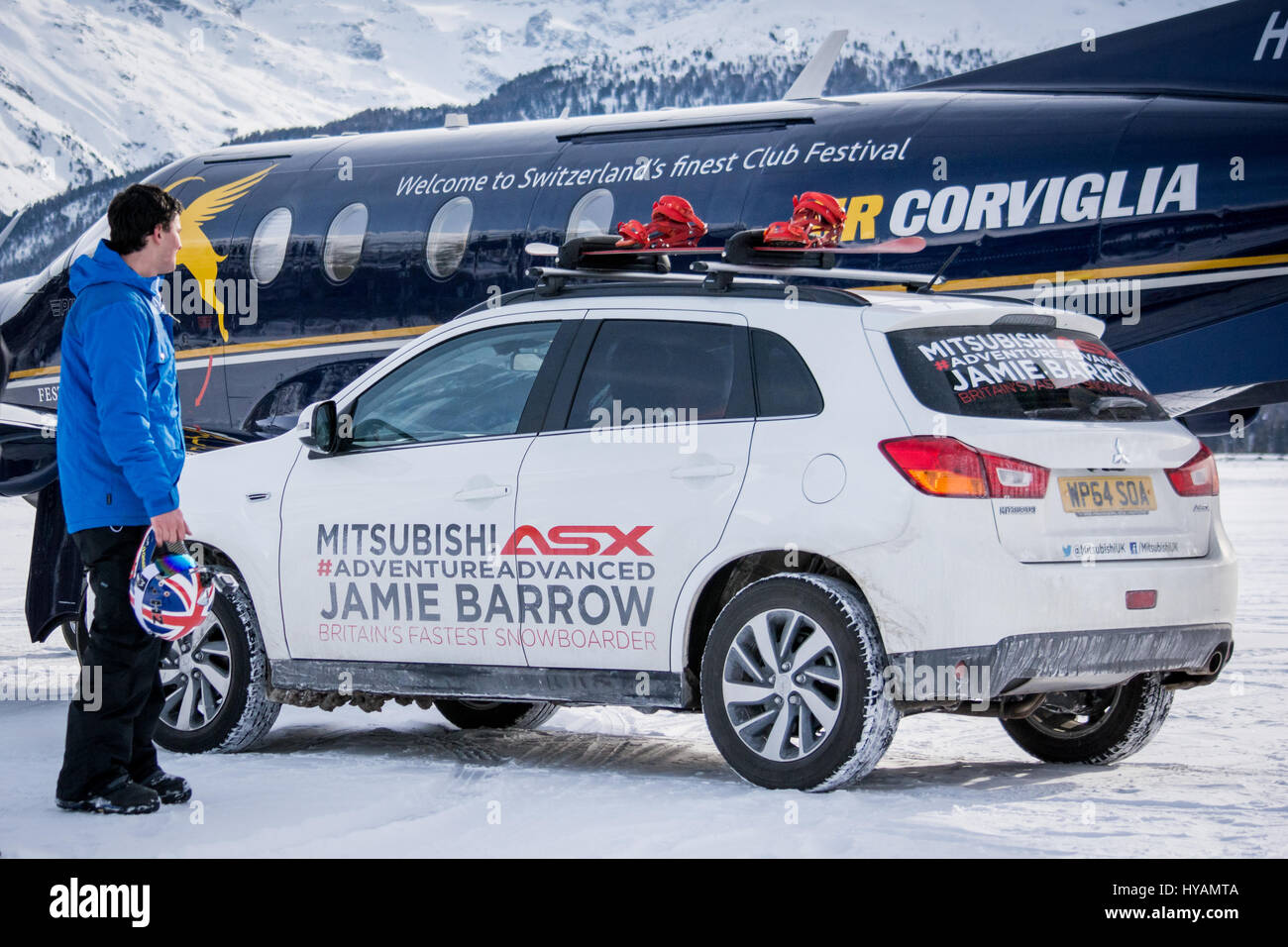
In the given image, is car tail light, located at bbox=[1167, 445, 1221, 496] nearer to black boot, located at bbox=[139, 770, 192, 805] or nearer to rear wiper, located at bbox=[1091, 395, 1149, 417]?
rear wiper, located at bbox=[1091, 395, 1149, 417]

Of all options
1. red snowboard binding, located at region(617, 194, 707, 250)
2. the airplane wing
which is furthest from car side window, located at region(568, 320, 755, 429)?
the airplane wing

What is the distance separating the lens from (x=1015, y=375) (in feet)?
21.6

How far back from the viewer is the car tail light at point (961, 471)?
243 inches

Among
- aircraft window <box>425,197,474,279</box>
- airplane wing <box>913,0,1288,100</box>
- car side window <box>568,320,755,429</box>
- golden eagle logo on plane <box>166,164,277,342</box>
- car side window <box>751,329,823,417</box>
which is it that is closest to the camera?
car side window <box>751,329,823,417</box>

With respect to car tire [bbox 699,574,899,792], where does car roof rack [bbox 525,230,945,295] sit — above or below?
above

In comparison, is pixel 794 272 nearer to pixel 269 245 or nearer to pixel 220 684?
pixel 220 684

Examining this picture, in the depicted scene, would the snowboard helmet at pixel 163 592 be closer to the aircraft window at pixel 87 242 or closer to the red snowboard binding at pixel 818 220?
the red snowboard binding at pixel 818 220

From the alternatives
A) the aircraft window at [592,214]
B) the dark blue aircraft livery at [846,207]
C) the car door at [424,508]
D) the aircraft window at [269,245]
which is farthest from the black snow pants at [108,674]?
the aircraft window at [269,245]

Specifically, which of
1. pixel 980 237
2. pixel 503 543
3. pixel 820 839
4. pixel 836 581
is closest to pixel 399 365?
pixel 503 543

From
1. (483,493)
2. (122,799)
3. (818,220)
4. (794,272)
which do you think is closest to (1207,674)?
(794,272)

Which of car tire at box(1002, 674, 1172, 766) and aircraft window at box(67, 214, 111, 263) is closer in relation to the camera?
car tire at box(1002, 674, 1172, 766)

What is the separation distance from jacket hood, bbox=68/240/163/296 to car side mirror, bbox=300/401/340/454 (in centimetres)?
123

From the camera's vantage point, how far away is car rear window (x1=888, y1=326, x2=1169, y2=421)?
253 inches

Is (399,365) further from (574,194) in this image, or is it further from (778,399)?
(574,194)
